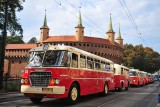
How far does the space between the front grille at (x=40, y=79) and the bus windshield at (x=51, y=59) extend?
0.49 m

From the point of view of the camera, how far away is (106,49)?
4230 inches

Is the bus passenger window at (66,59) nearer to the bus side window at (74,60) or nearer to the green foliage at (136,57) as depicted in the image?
the bus side window at (74,60)

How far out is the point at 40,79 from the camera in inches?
498

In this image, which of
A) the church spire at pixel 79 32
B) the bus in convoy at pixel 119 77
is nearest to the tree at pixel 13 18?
the bus in convoy at pixel 119 77

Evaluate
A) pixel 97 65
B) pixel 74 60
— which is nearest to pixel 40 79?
pixel 74 60

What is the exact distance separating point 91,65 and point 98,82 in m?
1.76

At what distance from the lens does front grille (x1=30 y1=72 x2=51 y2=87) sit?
1257 centimetres

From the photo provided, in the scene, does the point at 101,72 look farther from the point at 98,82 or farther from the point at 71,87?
the point at 71,87

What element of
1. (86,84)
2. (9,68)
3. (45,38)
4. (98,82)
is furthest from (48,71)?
(45,38)

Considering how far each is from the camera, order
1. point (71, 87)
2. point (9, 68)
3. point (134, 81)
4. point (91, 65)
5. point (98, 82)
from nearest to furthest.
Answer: point (71, 87) → point (91, 65) → point (98, 82) → point (134, 81) → point (9, 68)

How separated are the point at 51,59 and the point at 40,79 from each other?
1.11m

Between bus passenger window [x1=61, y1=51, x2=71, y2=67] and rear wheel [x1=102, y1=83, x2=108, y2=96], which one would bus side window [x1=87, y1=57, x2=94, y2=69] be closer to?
bus passenger window [x1=61, y1=51, x2=71, y2=67]

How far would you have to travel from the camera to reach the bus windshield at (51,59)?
13016 millimetres

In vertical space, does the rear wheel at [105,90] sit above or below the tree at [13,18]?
below
